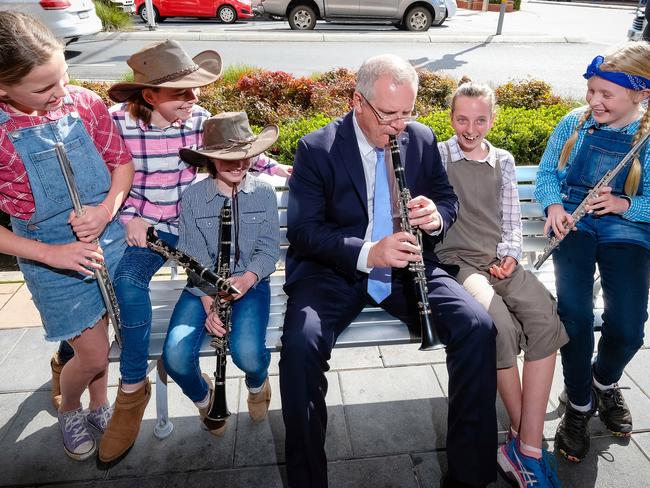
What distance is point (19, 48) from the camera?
7.16ft

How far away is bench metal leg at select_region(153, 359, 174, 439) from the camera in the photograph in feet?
9.95

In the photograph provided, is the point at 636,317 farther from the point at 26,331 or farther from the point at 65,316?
the point at 26,331

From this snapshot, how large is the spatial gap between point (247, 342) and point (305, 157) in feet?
3.53

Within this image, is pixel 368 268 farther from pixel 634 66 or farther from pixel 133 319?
pixel 634 66

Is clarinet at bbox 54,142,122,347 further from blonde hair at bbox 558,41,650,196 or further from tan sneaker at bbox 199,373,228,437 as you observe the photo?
blonde hair at bbox 558,41,650,196

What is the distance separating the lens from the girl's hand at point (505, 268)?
3.00 metres

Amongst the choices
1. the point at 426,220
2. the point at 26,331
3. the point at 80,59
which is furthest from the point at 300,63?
the point at 426,220

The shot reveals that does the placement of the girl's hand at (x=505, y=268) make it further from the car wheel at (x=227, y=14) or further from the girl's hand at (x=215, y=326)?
the car wheel at (x=227, y=14)

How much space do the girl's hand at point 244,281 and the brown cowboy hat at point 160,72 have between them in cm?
108

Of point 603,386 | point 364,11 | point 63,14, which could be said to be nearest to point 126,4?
point 63,14

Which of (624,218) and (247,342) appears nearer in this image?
(247,342)

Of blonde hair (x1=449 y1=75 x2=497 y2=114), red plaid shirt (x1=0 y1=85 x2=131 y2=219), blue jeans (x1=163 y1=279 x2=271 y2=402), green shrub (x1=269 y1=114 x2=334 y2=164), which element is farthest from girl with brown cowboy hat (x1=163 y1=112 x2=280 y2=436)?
green shrub (x1=269 y1=114 x2=334 y2=164)

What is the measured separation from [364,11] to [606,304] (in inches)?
669

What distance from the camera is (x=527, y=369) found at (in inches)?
110
